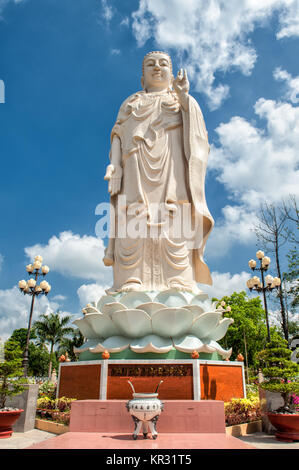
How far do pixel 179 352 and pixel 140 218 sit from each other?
334 cm

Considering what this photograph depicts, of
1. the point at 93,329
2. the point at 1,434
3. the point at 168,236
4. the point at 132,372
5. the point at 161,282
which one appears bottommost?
the point at 1,434

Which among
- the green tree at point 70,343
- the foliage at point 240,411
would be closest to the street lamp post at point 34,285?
the foliage at point 240,411

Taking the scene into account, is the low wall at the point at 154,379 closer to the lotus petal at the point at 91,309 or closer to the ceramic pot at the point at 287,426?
the lotus petal at the point at 91,309

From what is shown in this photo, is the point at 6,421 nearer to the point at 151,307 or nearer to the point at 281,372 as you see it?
the point at 151,307

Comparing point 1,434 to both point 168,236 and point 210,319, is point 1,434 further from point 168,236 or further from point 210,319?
point 168,236

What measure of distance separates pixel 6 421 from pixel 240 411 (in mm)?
4086

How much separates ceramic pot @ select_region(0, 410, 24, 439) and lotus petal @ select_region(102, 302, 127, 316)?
7.72 feet

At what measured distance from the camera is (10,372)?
263 inches

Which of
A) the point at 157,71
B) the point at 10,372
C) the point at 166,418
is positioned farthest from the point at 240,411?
the point at 157,71

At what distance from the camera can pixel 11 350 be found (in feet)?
23.0

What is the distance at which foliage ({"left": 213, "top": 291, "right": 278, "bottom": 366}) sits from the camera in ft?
73.2
